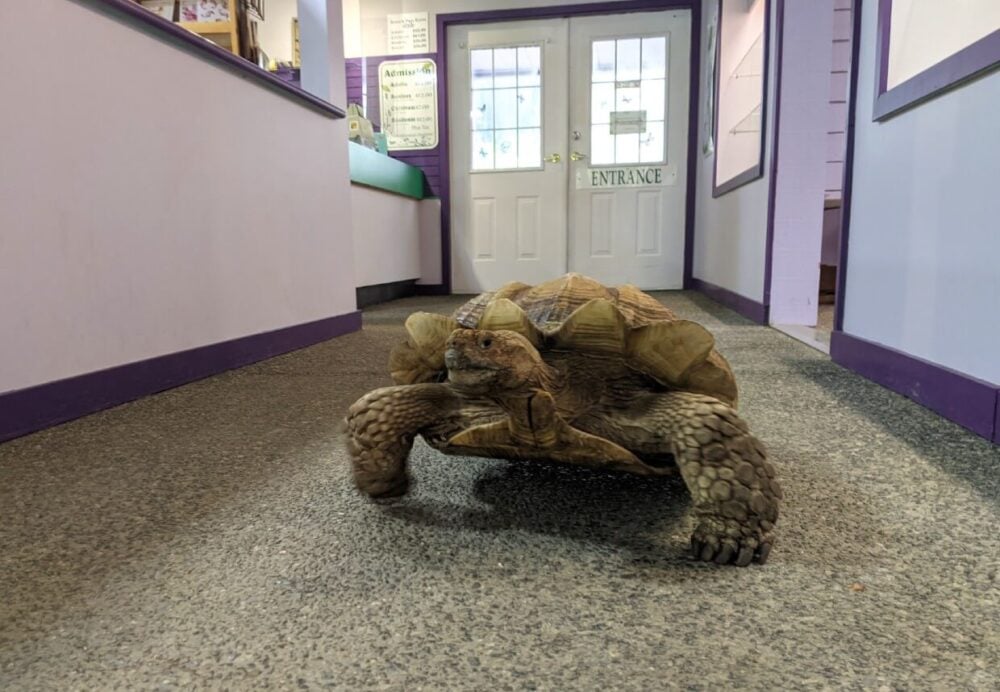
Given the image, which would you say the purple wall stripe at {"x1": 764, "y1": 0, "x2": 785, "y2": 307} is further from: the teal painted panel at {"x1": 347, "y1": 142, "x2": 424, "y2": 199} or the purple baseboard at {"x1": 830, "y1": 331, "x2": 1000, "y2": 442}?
the teal painted panel at {"x1": 347, "y1": 142, "x2": 424, "y2": 199}

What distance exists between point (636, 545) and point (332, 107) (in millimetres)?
2689

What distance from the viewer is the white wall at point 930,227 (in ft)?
4.34

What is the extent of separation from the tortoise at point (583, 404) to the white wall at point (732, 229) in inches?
98.1

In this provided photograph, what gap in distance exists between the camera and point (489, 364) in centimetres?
76

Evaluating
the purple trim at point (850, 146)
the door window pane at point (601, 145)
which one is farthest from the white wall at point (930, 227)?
the door window pane at point (601, 145)

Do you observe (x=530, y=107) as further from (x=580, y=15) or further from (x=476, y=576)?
(x=476, y=576)

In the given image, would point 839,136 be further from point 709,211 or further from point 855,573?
point 855,573

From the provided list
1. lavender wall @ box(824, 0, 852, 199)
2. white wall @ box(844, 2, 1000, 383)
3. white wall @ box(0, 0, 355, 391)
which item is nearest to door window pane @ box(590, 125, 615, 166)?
lavender wall @ box(824, 0, 852, 199)

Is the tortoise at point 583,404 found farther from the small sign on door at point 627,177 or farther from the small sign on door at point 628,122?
the small sign on door at point 628,122

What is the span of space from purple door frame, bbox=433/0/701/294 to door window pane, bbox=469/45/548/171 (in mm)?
246

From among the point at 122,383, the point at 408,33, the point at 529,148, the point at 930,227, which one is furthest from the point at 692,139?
the point at 122,383

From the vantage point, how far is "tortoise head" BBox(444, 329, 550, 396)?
2.48ft

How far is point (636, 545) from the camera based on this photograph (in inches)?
32.8

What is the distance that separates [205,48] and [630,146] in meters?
4.14
